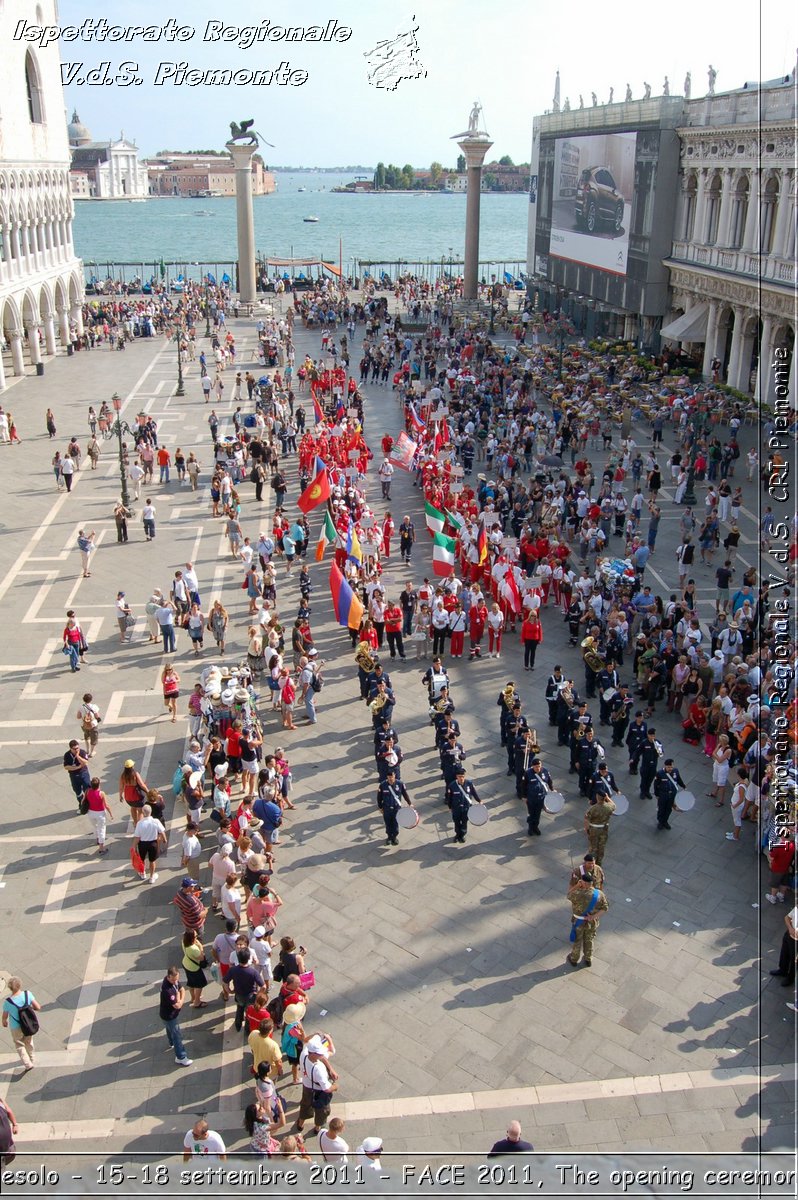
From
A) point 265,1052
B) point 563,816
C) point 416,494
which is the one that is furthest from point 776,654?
point 416,494

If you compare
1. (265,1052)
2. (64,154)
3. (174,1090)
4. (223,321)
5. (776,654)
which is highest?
(64,154)

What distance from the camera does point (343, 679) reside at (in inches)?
751

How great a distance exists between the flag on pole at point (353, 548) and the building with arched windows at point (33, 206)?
2503 cm

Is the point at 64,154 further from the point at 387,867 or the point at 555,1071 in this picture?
the point at 555,1071

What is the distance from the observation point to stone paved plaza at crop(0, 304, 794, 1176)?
33.2 ft

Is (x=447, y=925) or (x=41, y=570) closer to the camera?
(x=447, y=925)

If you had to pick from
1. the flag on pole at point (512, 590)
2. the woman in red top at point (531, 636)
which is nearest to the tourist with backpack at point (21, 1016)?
the woman in red top at point (531, 636)

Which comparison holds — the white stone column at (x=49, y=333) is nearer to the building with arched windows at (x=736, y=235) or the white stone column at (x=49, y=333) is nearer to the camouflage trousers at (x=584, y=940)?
the building with arched windows at (x=736, y=235)

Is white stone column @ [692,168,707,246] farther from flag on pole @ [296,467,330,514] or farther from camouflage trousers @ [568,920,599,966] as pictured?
camouflage trousers @ [568,920,599,966]

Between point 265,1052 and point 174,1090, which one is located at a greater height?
point 265,1052

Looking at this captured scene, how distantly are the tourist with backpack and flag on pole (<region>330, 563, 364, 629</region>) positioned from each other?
10365 mm

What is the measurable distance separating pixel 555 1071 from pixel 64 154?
176 ft

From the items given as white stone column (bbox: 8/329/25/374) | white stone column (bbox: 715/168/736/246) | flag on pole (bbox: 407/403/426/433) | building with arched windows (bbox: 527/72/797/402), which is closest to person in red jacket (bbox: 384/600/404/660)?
flag on pole (bbox: 407/403/426/433)

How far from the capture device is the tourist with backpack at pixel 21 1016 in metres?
10.2
